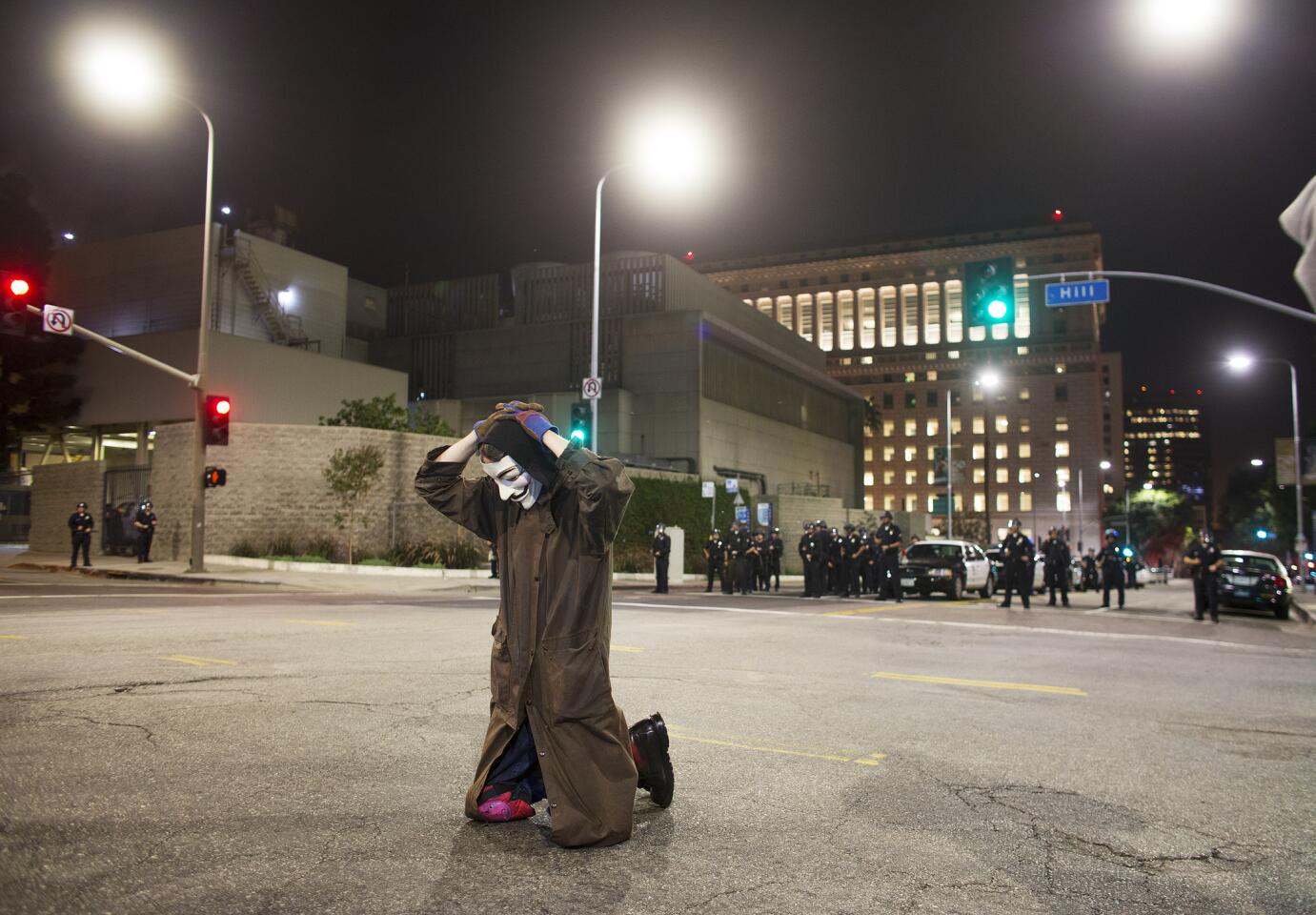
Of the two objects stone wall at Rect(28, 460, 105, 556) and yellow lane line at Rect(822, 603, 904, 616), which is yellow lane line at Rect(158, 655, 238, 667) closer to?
yellow lane line at Rect(822, 603, 904, 616)

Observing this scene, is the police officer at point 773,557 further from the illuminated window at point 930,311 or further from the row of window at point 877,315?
the illuminated window at point 930,311

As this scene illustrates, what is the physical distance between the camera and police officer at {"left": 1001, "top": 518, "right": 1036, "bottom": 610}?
22062mm

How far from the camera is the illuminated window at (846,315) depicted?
452 feet

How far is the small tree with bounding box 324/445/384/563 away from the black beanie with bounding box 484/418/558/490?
25292mm

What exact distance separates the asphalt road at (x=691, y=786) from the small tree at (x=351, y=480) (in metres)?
17.6

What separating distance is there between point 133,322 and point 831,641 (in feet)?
144

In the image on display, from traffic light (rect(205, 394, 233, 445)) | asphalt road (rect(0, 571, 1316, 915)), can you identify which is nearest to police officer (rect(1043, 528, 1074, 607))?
asphalt road (rect(0, 571, 1316, 915))

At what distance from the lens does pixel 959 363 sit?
128625 mm

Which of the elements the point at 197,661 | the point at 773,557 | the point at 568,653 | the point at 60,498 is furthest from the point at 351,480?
the point at 568,653

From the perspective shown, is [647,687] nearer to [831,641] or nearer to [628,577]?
[831,641]

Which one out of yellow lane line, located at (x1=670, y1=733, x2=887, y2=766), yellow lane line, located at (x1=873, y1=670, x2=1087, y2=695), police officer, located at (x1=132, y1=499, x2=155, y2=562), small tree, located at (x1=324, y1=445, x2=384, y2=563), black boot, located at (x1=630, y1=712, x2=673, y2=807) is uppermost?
small tree, located at (x1=324, y1=445, x2=384, y2=563)

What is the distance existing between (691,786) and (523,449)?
212 cm

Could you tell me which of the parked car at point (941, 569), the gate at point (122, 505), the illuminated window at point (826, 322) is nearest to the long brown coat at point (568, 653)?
the parked car at point (941, 569)

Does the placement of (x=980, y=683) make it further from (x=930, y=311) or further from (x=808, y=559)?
(x=930, y=311)
